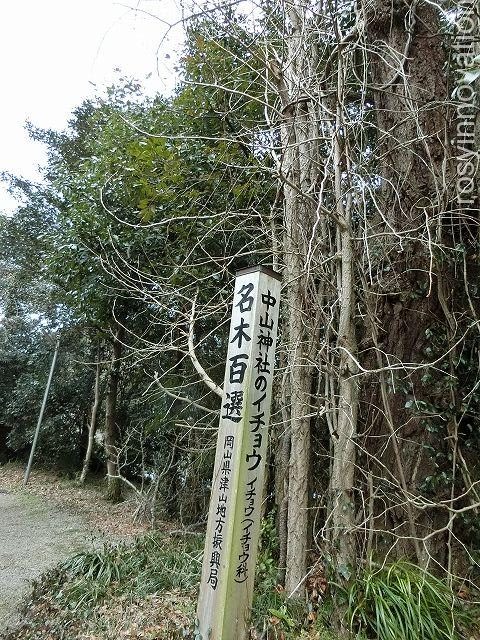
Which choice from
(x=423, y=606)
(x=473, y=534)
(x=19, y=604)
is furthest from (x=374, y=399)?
(x=19, y=604)

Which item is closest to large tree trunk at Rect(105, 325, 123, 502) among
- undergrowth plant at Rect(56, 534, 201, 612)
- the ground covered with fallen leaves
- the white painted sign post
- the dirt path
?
the ground covered with fallen leaves

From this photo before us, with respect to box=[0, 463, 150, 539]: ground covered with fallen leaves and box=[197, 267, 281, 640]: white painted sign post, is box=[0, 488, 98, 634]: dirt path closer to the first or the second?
box=[0, 463, 150, 539]: ground covered with fallen leaves

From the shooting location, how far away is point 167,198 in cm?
508

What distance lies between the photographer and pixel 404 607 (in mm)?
2521

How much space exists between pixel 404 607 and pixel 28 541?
5.43m

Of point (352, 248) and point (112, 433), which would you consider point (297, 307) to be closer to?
point (352, 248)

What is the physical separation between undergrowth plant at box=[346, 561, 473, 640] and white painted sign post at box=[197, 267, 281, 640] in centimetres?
100

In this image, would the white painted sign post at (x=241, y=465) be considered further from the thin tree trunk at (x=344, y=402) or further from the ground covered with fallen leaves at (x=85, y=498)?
the ground covered with fallen leaves at (x=85, y=498)

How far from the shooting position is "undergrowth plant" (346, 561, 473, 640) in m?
2.43

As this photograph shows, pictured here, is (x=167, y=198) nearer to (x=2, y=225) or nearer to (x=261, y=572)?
(x=261, y=572)

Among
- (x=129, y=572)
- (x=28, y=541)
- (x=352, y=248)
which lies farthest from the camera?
(x=28, y=541)

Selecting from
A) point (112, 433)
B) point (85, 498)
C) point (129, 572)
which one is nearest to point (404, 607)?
point (129, 572)

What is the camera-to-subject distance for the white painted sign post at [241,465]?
6.40 ft

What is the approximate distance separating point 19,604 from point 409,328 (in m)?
4.42
